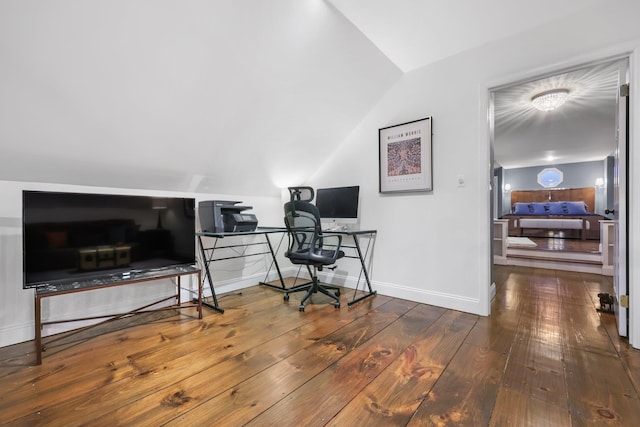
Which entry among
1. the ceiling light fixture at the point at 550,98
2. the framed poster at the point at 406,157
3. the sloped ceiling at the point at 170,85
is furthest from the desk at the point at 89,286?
the ceiling light fixture at the point at 550,98

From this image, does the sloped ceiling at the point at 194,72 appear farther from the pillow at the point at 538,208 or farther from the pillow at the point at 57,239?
the pillow at the point at 538,208

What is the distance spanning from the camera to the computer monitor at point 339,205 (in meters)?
3.10

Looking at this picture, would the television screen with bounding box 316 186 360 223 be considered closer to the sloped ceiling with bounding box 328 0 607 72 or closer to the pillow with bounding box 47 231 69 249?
the sloped ceiling with bounding box 328 0 607 72

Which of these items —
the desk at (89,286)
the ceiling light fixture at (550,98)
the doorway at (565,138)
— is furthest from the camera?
the ceiling light fixture at (550,98)

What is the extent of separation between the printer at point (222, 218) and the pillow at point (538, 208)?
10068 millimetres

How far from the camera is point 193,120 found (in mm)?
2246

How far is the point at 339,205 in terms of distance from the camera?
126 inches

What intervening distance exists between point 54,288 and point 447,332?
2.67 metres

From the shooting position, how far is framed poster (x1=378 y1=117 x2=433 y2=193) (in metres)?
2.73

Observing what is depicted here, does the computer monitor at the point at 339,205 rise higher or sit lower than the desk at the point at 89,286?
higher

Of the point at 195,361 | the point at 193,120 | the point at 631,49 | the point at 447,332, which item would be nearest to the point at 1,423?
the point at 195,361

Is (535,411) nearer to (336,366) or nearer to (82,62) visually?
(336,366)

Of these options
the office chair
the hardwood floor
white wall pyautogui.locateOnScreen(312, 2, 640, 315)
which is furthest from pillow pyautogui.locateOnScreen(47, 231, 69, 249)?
white wall pyautogui.locateOnScreen(312, 2, 640, 315)

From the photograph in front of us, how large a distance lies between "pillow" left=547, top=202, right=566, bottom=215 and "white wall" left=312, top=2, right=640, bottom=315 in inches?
347
